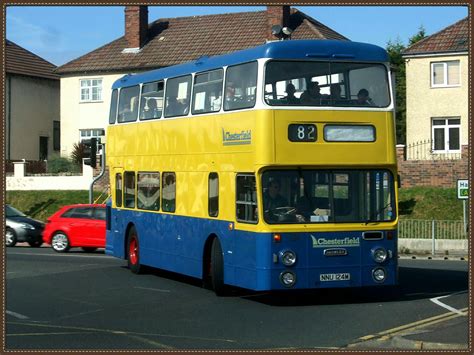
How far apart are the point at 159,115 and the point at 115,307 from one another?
5338 mm

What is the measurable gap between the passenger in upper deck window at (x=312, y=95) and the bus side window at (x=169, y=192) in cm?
471

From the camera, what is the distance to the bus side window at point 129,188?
74.0 feet

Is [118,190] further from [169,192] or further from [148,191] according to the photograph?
[169,192]

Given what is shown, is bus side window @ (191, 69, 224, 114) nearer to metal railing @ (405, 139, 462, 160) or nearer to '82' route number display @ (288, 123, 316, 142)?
'82' route number display @ (288, 123, 316, 142)

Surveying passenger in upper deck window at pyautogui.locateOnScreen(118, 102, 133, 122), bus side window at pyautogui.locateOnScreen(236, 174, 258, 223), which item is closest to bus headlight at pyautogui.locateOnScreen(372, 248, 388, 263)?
bus side window at pyautogui.locateOnScreen(236, 174, 258, 223)

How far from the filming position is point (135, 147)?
2217cm

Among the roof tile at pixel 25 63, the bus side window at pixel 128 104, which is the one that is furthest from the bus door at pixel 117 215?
the roof tile at pixel 25 63

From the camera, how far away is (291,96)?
16062mm

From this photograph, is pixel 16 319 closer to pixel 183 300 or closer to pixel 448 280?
pixel 183 300

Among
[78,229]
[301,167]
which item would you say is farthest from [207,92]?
[78,229]

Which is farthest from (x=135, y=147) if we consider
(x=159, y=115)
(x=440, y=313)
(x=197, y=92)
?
(x=440, y=313)

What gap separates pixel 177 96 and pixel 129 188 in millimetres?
3770

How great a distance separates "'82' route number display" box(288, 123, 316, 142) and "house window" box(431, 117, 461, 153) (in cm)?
3328

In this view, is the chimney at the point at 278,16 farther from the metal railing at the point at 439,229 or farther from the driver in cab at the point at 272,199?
the driver in cab at the point at 272,199
